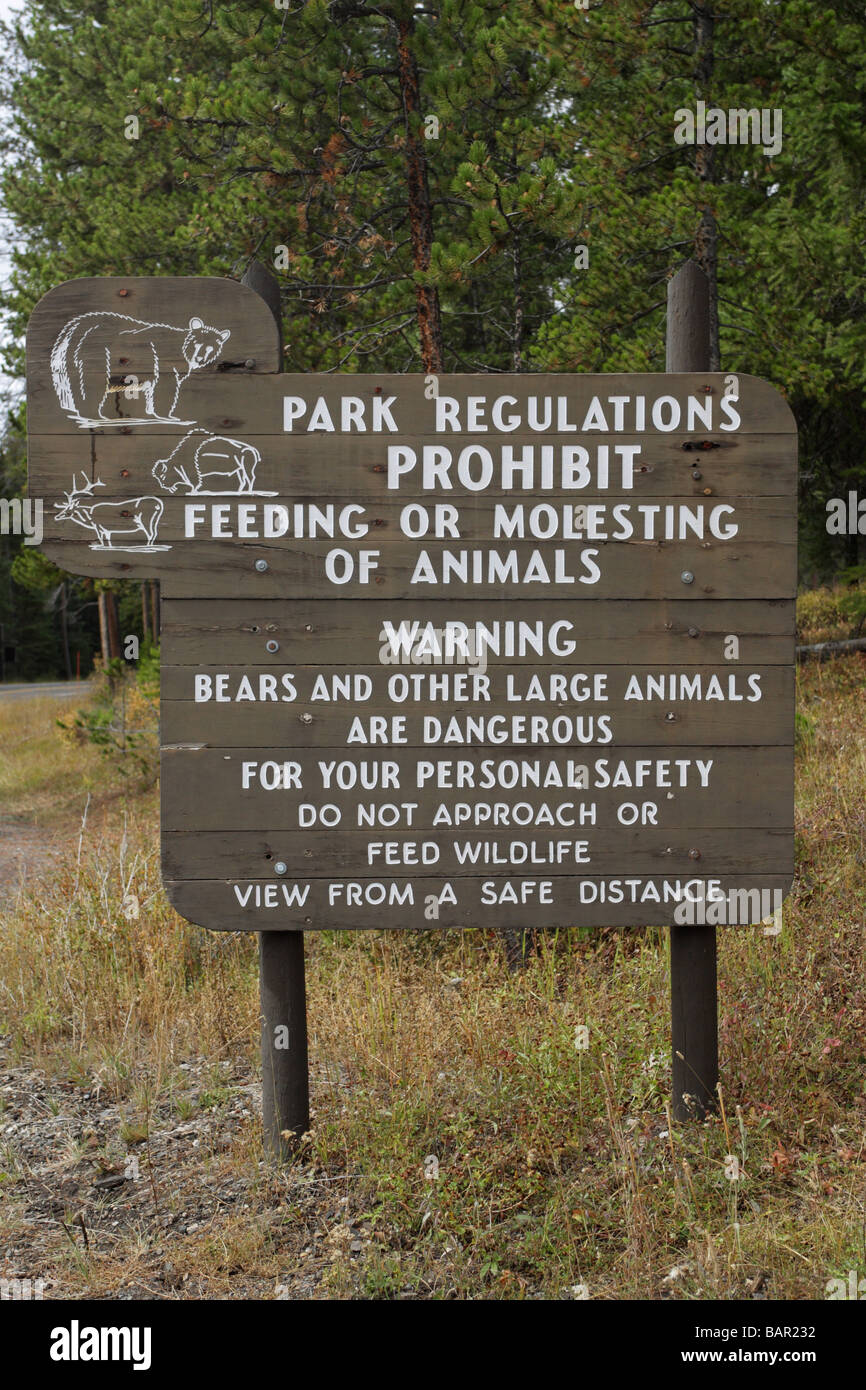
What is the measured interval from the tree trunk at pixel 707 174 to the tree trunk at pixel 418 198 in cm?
211

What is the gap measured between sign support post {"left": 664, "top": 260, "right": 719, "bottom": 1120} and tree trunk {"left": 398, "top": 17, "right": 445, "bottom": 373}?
3.64 m

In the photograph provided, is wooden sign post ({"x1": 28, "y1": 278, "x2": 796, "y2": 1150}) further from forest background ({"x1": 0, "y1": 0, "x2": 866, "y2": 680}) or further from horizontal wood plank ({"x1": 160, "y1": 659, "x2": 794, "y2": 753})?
forest background ({"x1": 0, "y1": 0, "x2": 866, "y2": 680})

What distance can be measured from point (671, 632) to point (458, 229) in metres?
11.9

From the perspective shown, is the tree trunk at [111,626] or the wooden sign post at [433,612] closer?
the wooden sign post at [433,612]

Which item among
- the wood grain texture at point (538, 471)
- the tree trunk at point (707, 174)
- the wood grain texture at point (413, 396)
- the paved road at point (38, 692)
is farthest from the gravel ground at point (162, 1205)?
the paved road at point (38, 692)

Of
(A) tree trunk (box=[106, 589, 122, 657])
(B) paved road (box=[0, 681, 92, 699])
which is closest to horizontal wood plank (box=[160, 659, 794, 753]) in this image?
(A) tree trunk (box=[106, 589, 122, 657])

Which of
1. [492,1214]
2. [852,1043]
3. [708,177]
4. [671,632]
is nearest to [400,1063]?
[492,1214]

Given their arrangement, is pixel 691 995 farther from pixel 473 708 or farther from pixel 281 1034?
pixel 281 1034

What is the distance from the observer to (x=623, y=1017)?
426 cm

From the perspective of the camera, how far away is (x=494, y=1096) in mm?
3695

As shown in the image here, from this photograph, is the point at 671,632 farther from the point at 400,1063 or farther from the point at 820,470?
the point at 820,470

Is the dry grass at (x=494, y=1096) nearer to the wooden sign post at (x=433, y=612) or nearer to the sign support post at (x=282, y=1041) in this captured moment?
the sign support post at (x=282, y=1041)

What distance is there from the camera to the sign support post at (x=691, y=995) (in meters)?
3.60

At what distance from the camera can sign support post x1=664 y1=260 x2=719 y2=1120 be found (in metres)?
3.60
